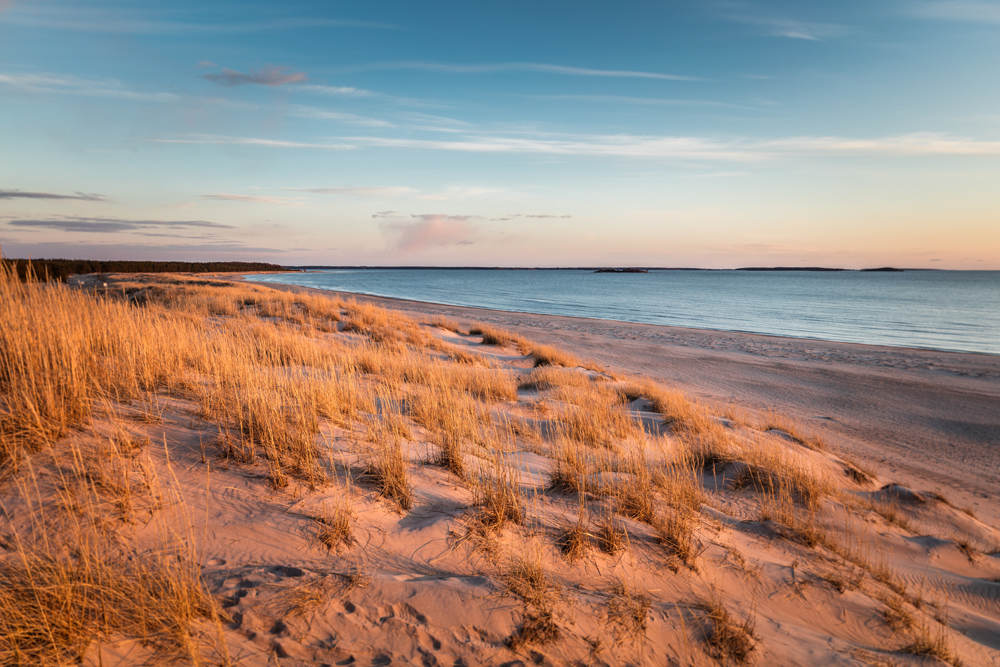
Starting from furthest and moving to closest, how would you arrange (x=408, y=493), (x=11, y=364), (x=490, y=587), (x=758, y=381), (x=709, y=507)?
1. (x=758, y=381)
2. (x=709, y=507)
3. (x=11, y=364)
4. (x=408, y=493)
5. (x=490, y=587)

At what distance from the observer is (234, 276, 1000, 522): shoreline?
8352mm

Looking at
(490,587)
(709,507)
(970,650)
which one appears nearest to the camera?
(490,587)

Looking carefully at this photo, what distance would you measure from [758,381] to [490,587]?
13.9m

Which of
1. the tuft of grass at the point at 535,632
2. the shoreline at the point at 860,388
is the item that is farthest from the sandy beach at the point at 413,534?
the shoreline at the point at 860,388

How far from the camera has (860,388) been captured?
13312 millimetres

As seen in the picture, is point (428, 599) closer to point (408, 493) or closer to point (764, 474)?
point (408, 493)

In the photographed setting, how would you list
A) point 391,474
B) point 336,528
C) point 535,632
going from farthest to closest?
1. point 391,474
2. point 336,528
3. point 535,632

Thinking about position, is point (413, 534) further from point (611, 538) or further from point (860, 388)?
point (860, 388)

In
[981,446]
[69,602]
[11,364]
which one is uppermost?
[11,364]

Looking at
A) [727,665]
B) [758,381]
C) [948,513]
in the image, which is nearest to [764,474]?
[948,513]

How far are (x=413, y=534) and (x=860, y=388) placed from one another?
593 inches

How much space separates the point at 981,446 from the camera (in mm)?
9039

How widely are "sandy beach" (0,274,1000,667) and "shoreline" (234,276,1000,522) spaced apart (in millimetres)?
1121

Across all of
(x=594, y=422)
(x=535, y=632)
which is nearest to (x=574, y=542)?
(x=535, y=632)
